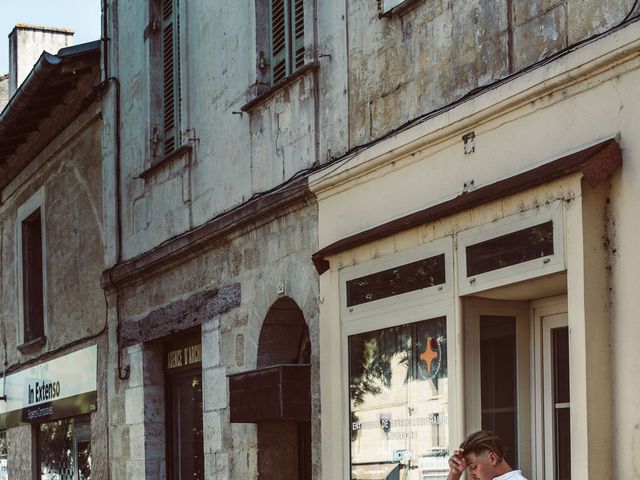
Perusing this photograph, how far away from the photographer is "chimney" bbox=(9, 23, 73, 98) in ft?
68.8

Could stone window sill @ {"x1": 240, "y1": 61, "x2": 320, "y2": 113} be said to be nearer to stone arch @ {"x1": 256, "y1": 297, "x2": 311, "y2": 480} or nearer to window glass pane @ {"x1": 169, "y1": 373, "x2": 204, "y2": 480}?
stone arch @ {"x1": 256, "y1": 297, "x2": 311, "y2": 480}

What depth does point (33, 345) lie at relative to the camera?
16.9 m

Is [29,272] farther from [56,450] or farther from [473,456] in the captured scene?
[473,456]

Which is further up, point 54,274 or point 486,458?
point 54,274

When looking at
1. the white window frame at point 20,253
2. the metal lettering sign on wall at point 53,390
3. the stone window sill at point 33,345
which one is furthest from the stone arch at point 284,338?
the stone window sill at point 33,345

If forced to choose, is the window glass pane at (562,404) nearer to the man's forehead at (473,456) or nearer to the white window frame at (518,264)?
the white window frame at (518,264)

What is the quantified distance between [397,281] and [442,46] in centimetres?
137

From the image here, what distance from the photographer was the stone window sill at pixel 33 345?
648 inches

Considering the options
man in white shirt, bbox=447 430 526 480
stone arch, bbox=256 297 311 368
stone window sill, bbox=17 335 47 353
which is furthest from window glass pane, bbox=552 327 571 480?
stone window sill, bbox=17 335 47 353

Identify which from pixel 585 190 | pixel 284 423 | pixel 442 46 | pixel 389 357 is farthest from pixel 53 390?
pixel 585 190

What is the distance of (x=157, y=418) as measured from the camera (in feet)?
42.0

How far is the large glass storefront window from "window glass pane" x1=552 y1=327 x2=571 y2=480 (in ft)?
26.8

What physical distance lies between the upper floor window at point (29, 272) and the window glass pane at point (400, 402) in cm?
962

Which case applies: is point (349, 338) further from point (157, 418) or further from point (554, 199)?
point (157, 418)
